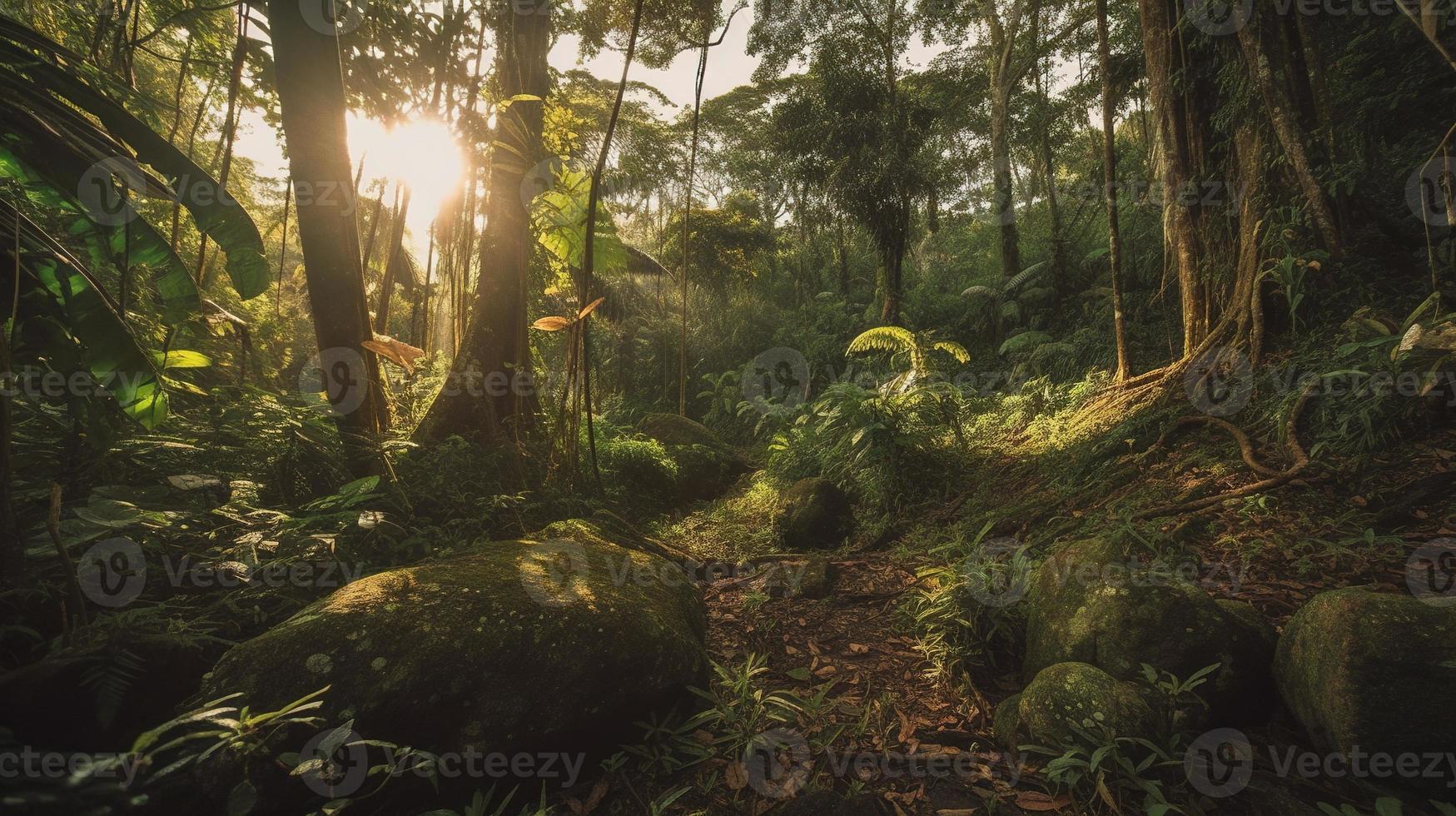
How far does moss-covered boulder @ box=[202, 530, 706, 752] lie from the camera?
5.37 feet

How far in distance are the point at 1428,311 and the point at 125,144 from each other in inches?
276

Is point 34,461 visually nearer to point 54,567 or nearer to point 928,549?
point 54,567

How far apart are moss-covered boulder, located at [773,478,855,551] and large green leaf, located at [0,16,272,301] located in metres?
4.15

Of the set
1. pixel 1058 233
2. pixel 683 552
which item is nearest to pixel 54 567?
pixel 683 552


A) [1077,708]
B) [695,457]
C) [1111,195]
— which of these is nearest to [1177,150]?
[1111,195]

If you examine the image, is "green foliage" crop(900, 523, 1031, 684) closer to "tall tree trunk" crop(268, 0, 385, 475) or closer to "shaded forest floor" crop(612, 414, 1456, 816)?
"shaded forest floor" crop(612, 414, 1456, 816)

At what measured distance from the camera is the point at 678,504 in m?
6.45

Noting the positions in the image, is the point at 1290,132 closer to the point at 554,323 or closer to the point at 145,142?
the point at 554,323

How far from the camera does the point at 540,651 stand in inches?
75.4

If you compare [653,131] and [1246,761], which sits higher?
[653,131]

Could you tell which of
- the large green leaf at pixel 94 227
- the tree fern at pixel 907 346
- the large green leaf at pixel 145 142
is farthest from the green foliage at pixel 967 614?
the large green leaf at pixel 145 142

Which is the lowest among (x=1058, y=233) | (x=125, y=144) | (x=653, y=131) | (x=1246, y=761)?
(x=1246, y=761)

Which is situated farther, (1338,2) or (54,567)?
(1338,2)

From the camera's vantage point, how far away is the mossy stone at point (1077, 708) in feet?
5.67
